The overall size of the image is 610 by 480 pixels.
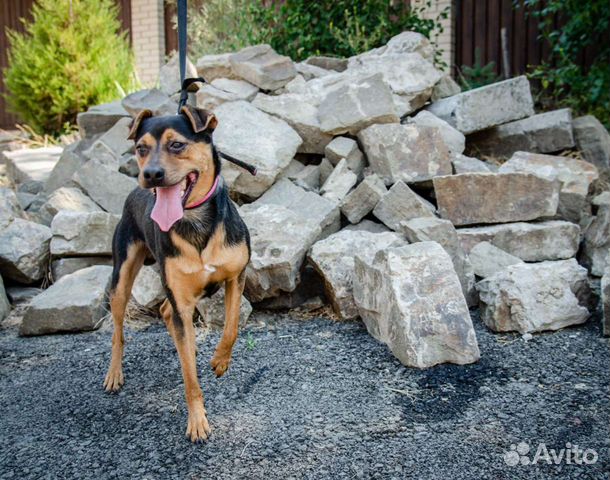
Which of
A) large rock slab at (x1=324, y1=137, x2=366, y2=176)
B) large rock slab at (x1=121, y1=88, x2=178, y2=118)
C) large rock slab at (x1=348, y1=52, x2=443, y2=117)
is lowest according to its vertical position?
large rock slab at (x1=324, y1=137, x2=366, y2=176)

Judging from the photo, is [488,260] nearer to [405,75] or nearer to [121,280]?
[121,280]

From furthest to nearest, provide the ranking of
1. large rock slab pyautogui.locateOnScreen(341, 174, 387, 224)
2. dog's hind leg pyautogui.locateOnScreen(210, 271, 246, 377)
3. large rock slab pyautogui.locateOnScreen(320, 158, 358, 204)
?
large rock slab pyautogui.locateOnScreen(320, 158, 358, 204) < large rock slab pyautogui.locateOnScreen(341, 174, 387, 224) < dog's hind leg pyautogui.locateOnScreen(210, 271, 246, 377)

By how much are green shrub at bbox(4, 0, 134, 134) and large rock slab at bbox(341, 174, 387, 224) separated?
6.22 m

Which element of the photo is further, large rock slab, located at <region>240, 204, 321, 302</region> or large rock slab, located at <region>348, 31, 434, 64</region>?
large rock slab, located at <region>348, 31, 434, 64</region>

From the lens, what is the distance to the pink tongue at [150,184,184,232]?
2.92 m

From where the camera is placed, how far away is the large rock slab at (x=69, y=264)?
5281 mm

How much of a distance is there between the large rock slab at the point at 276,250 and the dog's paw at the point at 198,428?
63.3 inches

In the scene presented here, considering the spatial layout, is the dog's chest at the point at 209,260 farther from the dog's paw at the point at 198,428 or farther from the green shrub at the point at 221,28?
the green shrub at the point at 221,28

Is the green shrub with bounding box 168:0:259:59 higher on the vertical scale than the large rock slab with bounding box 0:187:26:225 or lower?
higher

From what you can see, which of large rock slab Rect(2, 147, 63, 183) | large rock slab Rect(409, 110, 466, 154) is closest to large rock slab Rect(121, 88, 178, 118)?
large rock slab Rect(2, 147, 63, 183)

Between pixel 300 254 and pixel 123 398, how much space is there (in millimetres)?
1668

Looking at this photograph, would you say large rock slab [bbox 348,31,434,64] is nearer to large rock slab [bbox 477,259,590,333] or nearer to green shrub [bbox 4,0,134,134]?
large rock slab [bbox 477,259,590,333]

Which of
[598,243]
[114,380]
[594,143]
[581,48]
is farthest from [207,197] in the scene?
[581,48]

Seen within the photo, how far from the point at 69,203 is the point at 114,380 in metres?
2.56
